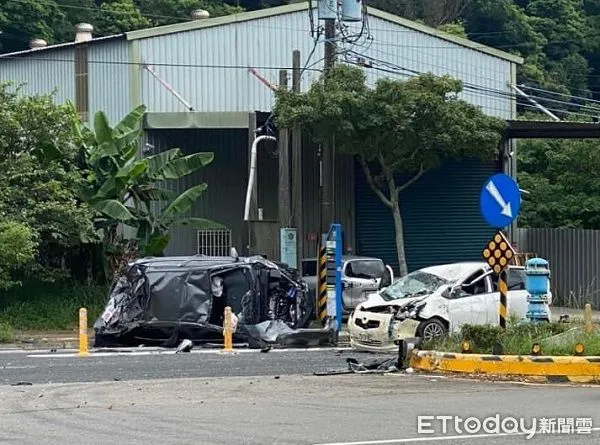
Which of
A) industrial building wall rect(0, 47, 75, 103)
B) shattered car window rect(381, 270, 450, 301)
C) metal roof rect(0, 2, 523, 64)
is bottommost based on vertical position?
shattered car window rect(381, 270, 450, 301)

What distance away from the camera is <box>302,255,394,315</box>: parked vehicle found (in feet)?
97.1

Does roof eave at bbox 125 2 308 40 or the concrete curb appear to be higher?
roof eave at bbox 125 2 308 40

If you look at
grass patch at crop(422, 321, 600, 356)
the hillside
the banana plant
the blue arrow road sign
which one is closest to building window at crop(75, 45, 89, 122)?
the banana plant

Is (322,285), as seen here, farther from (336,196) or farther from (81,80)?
(81,80)

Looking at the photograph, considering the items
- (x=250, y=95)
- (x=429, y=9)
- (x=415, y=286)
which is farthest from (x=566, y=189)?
(x=429, y=9)

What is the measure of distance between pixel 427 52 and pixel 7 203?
56.9 ft

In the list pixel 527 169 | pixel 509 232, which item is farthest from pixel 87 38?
pixel 527 169

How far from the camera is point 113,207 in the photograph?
29422 millimetres

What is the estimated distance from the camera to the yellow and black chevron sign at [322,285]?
87.0 ft

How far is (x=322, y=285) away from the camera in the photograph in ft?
88.2

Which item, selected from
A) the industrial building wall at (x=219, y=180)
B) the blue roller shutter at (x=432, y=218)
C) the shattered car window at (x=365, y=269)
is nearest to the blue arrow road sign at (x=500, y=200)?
the shattered car window at (x=365, y=269)

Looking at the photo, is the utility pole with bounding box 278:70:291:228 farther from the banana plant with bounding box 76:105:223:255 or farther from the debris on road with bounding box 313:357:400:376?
the debris on road with bounding box 313:357:400:376

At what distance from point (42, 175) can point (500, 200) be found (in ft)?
52.2

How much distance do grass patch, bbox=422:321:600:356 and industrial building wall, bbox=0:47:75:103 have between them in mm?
23484
